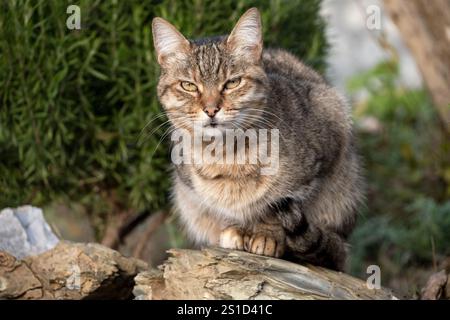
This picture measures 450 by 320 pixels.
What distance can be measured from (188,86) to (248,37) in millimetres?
392

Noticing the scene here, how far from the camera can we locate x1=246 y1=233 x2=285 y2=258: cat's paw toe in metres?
3.66

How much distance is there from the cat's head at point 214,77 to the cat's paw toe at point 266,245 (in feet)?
1.81

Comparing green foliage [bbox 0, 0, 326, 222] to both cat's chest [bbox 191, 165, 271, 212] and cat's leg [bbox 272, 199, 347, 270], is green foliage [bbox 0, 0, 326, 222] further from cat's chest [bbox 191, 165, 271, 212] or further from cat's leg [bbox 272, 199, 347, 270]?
cat's leg [bbox 272, 199, 347, 270]

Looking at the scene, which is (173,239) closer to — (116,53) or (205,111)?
(116,53)

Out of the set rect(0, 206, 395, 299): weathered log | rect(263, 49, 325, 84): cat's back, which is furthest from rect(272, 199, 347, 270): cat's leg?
rect(263, 49, 325, 84): cat's back

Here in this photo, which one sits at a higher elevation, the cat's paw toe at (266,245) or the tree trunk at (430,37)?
the tree trunk at (430,37)

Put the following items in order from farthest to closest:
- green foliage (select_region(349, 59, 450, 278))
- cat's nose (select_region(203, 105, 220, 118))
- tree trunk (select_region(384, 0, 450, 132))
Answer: green foliage (select_region(349, 59, 450, 278)), tree trunk (select_region(384, 0, 450, 132)), cat's nose (select_region(203, 105, 220, 118))

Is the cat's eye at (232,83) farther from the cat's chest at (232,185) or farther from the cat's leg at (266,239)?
the cat's leg at (266,239)

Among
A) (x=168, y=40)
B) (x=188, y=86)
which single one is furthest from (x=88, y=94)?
(x=188, y=86)

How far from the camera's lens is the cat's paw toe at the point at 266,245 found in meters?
3.66

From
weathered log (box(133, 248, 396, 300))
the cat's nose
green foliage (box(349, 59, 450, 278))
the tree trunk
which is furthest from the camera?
green foliage (box(349, 59, 450, 278))

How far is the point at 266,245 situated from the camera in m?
Result: 3.67

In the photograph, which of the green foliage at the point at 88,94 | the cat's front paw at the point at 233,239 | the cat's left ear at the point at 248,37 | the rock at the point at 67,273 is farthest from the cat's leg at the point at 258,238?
the green foliage at the point at 88,94

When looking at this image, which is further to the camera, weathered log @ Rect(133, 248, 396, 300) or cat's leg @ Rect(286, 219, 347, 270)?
cat's leg @ Rect(286, 219, 347, 270)
